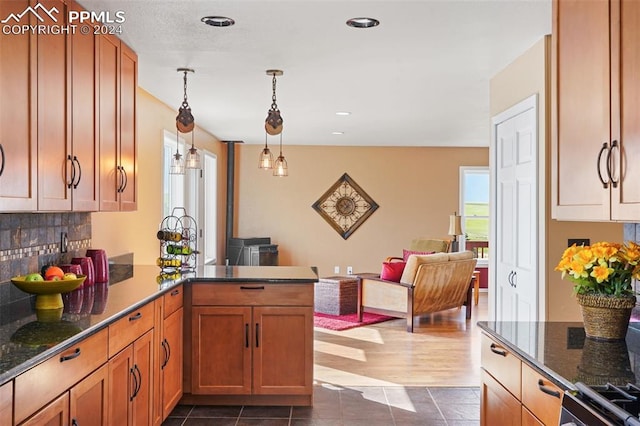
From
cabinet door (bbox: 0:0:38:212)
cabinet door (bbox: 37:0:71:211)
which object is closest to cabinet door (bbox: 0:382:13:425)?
cabinet door (bbox: 0:0:38:212)

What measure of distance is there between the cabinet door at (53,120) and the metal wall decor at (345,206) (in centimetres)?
718

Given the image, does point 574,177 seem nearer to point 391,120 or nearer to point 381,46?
point 381,46

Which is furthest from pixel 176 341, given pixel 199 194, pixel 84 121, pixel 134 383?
pixel 199 194

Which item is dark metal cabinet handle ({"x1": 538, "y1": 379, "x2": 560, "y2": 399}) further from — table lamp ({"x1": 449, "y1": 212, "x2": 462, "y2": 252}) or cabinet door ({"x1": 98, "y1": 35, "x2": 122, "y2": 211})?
table lamp ({"x1": 449, "y1": 212, "x2": 462, "y2": 252})

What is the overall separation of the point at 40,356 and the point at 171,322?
182 centimetres

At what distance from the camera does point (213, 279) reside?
155 inches

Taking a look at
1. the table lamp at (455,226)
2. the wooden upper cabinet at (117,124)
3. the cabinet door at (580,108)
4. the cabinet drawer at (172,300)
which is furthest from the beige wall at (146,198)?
the table lamp at (455,226)

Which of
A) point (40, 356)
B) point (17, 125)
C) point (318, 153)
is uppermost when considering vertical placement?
point (318, 153)

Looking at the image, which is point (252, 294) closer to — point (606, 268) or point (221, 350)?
point (221, 350)

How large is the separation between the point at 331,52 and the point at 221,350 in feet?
7.07

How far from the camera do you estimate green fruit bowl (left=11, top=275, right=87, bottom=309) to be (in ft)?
8.31

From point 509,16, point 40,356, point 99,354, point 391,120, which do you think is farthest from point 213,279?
point 391,120

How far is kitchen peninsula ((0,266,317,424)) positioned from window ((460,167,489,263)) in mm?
6270

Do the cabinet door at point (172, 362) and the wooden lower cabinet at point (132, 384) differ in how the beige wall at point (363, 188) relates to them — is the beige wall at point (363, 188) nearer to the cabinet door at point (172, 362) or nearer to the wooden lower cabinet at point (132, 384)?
the cabinet door at point (172, 362)
